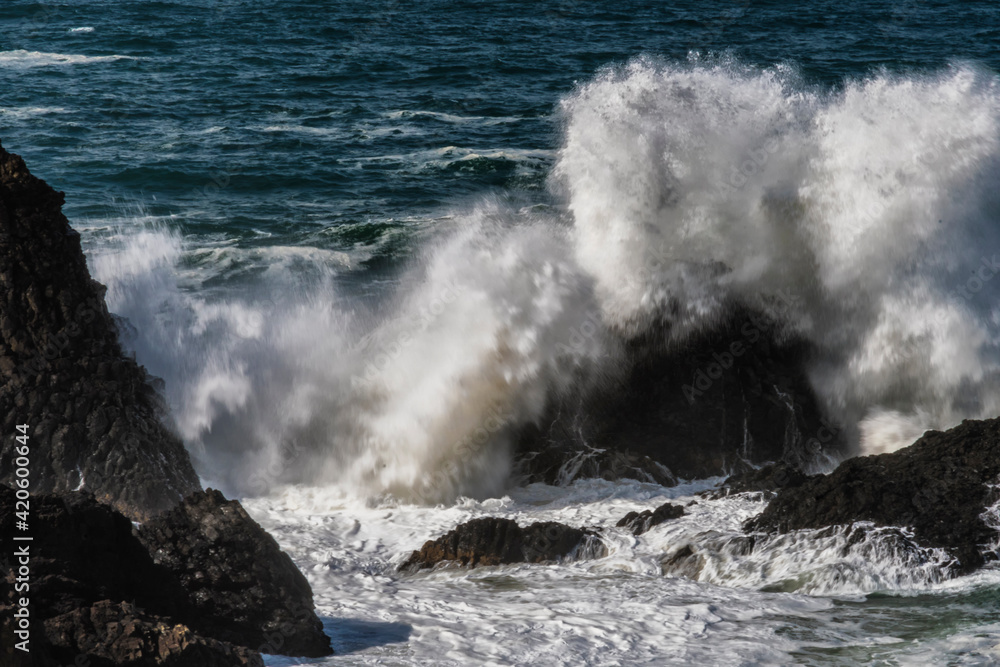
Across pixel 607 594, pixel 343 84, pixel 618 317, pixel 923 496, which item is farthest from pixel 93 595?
pixel 343 84

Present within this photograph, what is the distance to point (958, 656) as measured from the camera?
555 cm

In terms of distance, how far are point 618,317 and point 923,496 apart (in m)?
3.29

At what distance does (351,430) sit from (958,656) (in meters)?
5.21

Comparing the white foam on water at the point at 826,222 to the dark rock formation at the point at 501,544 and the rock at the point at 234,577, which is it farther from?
the rock at the point at 234,577

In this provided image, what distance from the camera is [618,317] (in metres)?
9.55

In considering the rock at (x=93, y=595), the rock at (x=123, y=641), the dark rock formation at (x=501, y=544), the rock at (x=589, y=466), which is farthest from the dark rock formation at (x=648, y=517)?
the rock at (x=123, y=641)

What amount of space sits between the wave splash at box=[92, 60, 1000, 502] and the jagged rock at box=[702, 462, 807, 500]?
1630 millimetres

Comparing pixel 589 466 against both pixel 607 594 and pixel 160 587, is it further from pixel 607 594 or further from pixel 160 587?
pixel 160 587

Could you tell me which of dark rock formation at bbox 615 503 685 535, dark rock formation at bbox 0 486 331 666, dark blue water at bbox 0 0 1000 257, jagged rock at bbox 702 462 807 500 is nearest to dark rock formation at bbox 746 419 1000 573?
jagged rock at bbox 702 462 807 500

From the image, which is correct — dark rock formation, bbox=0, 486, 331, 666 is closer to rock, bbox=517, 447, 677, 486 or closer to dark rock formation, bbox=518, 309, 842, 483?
rock, bbox=517, 447, 677, 486

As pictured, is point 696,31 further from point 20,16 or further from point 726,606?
point 726,606

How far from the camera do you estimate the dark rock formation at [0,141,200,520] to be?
7484 mm

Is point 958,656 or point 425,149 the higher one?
point 425,149

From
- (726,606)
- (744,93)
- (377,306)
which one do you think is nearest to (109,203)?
(377,306)
